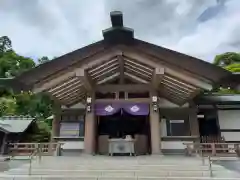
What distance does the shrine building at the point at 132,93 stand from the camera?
7535mm

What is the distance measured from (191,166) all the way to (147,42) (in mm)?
4016

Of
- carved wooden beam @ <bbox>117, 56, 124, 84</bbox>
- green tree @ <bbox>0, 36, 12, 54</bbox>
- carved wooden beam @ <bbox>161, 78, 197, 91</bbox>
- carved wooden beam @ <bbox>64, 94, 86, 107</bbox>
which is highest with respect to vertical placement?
green tree @ <bbox>0, 36, 12, 54</bbox>

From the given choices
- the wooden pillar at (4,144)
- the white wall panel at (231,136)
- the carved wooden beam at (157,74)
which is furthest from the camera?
the wooden pillar at (4,144)

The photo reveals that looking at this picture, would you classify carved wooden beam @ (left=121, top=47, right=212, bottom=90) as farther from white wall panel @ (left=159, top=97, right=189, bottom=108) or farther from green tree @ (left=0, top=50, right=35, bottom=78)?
green tree @ (left=0, top=50, right=35, bottom=78)

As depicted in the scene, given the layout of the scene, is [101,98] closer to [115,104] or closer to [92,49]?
[115,104]

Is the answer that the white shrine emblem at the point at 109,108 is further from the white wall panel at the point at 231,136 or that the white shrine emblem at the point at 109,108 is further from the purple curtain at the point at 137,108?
the white wall panel at the point at 231,136

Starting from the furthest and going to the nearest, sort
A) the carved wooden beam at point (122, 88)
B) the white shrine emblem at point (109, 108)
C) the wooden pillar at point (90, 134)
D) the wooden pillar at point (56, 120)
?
1. the wooden pillar at point (56, 120)
2. the carved wooden beam at point (122, 88)
3. the white shrine emblem at point (109, 108)
4. the wooden pillar at point (90, 134)

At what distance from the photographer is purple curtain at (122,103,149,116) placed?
30.0 ft

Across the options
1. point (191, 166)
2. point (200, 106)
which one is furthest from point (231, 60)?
point (191, 166)

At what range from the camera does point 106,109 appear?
9.27 metres

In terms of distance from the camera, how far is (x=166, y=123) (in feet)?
35.4

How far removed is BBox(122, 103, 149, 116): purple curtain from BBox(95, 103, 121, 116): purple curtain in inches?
12.8

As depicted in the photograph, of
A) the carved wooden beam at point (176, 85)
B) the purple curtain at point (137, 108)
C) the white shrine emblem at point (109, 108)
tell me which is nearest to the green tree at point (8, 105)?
the white shrine emblem at point (109, 108)

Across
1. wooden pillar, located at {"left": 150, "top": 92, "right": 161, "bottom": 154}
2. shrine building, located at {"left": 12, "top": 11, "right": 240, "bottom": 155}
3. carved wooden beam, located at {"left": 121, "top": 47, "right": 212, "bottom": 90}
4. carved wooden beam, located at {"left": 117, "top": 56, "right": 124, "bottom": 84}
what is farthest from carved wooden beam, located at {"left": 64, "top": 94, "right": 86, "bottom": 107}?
carved wooden beam, located at {"left": 121, "top": 47, "right": 212, "bottom": 90}
